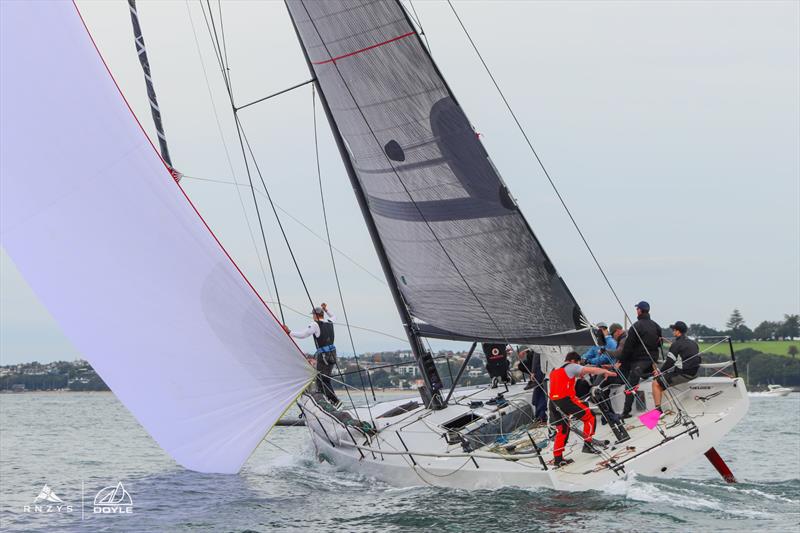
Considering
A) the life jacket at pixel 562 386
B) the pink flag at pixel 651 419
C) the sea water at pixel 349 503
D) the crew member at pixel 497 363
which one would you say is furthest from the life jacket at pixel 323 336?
the pink flag at pixel 651 419

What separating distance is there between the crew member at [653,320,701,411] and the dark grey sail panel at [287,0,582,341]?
1261 millimetres

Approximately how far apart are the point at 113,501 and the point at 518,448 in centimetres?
541

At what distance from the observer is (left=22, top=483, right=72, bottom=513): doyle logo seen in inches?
456

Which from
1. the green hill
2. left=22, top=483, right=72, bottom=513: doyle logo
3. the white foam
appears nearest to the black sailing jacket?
the white foam

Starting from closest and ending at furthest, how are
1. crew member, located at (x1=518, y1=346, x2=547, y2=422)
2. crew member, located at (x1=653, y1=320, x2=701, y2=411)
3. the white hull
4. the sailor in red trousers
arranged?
the white hull → the sailor in red trousers → crew member, located at (x1=653, y1=320, x2=701, y2=411) → crew member, located at (x1=518, y1=346, x2=547, y2=422)

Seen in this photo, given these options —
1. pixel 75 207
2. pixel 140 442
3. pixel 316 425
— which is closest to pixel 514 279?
pixel 316 425

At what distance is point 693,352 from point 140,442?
58.9ft

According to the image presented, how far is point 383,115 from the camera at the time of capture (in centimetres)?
1236

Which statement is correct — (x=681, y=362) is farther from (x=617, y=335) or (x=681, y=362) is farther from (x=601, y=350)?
(x=617, y=335)

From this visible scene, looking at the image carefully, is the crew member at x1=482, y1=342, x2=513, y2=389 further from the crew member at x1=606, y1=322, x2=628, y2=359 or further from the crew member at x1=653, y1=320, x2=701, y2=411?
the crew member at x1=653, y1=320, x2=701, y2=411

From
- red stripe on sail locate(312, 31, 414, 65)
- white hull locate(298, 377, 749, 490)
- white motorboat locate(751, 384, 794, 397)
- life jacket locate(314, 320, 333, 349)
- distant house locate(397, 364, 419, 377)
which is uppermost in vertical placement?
red stripe on sail locate(312, 31, 414, 65)

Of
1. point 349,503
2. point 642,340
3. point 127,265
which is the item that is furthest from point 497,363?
point 127,265

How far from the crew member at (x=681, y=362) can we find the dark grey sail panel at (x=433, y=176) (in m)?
1.26

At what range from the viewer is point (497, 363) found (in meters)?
15.0
